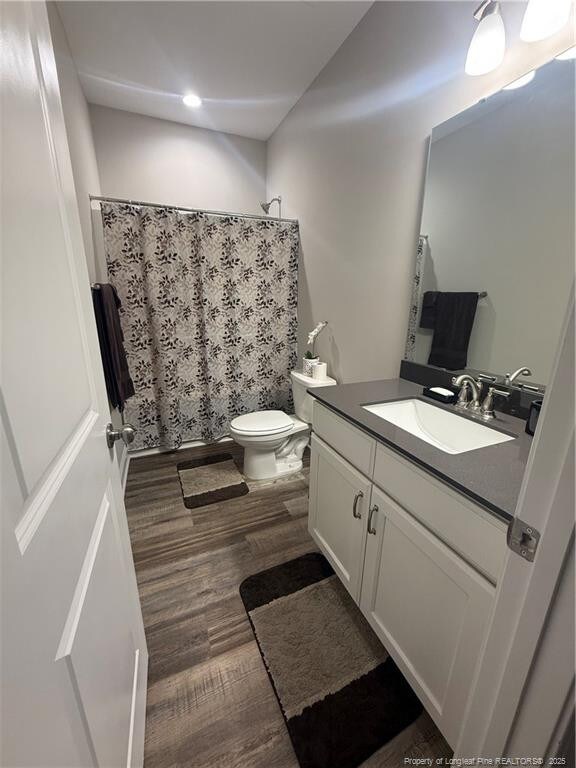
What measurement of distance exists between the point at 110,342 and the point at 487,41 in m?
2.09

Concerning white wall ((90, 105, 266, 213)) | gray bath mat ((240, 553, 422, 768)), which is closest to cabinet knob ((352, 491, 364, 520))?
gray bath mat ((240, 553, 422, 768))

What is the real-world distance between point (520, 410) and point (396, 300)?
79 cm

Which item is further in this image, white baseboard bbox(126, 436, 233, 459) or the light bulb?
white baseboard bbox(126, 436, 233, 459)

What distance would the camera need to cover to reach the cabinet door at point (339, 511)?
114 cm

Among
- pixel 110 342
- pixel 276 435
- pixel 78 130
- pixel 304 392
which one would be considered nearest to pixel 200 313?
pixel 110 342

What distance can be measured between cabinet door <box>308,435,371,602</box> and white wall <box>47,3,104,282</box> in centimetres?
180

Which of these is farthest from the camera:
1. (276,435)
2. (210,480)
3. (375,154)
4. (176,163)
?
(176,163)

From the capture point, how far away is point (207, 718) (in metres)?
0.96

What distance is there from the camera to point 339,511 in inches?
50.2

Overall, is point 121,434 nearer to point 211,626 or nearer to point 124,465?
point 211,626

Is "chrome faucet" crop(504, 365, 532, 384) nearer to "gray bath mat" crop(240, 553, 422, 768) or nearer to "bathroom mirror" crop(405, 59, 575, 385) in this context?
"bathroom mirror" crop(405, 59, 575, 385)

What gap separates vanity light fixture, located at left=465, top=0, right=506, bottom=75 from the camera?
978 mm

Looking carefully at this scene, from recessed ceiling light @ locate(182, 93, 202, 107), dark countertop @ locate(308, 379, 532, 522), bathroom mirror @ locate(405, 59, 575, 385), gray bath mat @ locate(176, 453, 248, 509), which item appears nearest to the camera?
dark countertop @ locate(308, 379, 532, 522)

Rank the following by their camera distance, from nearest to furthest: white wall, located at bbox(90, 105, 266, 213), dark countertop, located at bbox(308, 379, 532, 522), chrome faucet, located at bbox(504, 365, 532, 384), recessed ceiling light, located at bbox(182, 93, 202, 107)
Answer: dark countertop, located at bbox(308, 379, 532, 522) < chrome faucet, located at bbox(504, 365, 532, 384) < recessed ceiling light, located at bbox(182, 93, 202, 107) < white wall, located at bbox(90, 105, 266, 213)
